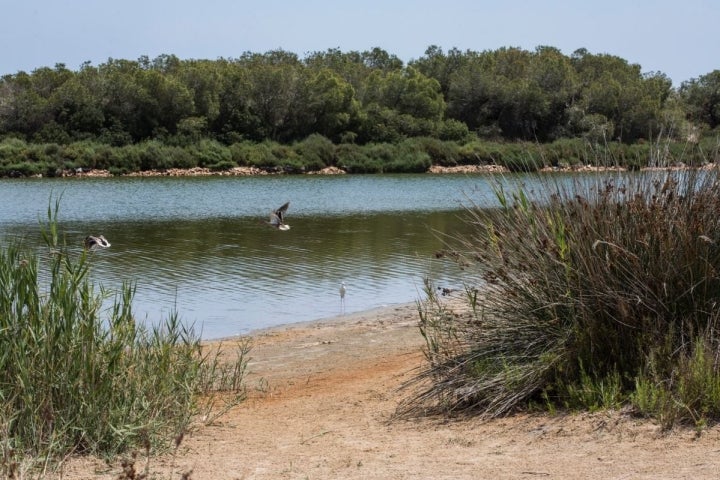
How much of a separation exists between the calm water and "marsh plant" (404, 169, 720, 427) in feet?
2.76

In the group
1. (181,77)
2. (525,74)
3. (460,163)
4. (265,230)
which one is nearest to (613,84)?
(460,163)

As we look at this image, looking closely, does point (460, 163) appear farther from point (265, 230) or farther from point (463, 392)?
point (463, 392)

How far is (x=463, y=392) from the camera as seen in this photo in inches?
249

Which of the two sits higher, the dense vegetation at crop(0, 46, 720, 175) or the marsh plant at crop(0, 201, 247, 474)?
Result: the dense vegetation at crop(0, 46, 720, 175)

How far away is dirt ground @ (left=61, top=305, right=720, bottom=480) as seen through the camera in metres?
4.97

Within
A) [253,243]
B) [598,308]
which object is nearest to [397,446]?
[598,308]

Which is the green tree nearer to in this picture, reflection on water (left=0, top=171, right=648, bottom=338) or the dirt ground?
reflection on water (left=0, top=171, right=648, bottom=338)

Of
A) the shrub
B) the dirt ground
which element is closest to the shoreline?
the dirt ground

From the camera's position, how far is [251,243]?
23.5m

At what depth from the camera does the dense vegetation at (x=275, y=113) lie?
65375 mm

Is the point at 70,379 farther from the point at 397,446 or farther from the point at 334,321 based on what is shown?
the point at 334,321

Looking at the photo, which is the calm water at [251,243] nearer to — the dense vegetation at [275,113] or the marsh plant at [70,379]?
the marsh plant at [70,379]

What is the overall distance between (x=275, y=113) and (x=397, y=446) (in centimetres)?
7212

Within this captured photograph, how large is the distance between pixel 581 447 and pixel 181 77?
244 ft
